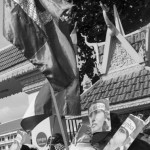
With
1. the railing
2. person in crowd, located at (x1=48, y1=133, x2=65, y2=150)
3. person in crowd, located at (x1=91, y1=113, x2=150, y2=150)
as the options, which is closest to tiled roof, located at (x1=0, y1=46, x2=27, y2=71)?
the railing

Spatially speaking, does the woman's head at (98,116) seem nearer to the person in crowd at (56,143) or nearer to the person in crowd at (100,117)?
the person in crowd at (100,117)

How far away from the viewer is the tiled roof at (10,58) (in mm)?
8758

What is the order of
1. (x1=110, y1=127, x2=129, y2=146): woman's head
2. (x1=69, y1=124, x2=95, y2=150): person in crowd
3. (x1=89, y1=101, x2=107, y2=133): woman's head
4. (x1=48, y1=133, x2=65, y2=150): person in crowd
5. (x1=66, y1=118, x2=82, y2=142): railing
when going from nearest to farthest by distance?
1. (x1=110, y1=127, x2=129, y2=146): woman's head
2. (x1=89, y1=101, x2=107, y2=133): woman's head
3. (x1=69, y1=124, x2=95, y2=150): person in crowd
4. (x1=48, y1=133, x2=65, y2=150): person in crowd
5. (x1=66, y1=118, x2=82, y2=142): railing

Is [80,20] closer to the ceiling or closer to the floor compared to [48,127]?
closer to the ceiling

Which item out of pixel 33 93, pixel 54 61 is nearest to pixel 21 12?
pixel 54 61

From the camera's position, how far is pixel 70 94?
4.61 meters

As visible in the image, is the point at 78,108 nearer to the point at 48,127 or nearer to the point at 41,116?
the point at 41,116

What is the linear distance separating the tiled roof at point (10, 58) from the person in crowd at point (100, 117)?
13.6 ft

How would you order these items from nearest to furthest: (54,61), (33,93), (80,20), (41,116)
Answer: (54,61) → (41,116) → (33,93) → (80,20)

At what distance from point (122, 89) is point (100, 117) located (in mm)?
2599

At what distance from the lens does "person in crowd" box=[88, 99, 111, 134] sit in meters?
4.21

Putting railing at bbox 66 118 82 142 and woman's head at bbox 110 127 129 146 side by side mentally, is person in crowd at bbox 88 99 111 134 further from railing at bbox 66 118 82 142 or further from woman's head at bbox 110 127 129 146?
railing at bbox 66 118 82 142

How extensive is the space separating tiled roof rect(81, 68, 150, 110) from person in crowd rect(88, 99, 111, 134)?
6.43 ft

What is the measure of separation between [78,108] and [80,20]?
363 inches
